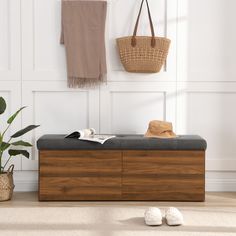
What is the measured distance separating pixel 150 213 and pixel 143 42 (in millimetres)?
1383

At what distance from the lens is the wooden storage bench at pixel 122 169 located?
3408 mm

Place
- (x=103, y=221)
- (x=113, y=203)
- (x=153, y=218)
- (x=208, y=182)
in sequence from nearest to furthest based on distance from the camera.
→ (x=153, y=218) < (x=103, y=221) < (x=113, y=203) < (x=208, y=182)

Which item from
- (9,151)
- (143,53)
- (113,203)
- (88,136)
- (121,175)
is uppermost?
(143,53)

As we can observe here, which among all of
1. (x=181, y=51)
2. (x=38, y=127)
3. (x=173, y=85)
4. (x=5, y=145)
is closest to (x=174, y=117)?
(x=173, y=85)

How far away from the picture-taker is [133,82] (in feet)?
12.6

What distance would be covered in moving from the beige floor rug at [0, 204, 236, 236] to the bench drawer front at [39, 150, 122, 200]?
0.59 ft

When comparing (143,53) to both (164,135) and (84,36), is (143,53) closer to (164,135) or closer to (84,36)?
(84,36)

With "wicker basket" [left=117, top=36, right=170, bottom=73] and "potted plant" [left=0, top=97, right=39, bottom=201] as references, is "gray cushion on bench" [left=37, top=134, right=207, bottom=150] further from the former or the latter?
"wicker basket" [left=117, top=36, right=170, bottom=73]

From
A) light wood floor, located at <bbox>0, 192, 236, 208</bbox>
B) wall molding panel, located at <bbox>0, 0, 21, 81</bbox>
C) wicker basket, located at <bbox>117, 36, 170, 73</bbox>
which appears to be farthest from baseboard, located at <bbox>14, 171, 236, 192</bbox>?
wicker basket, located at <bbox>117, 36, 170, 73</bbox>

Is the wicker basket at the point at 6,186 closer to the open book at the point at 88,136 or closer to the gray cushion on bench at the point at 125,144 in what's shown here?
the gray cushion on bench at the point at 125,144

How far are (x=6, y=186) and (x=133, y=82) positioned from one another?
49.6 inches

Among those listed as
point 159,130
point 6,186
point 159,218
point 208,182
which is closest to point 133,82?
point 159,130

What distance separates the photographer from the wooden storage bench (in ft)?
11.2

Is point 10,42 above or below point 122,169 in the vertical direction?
above
